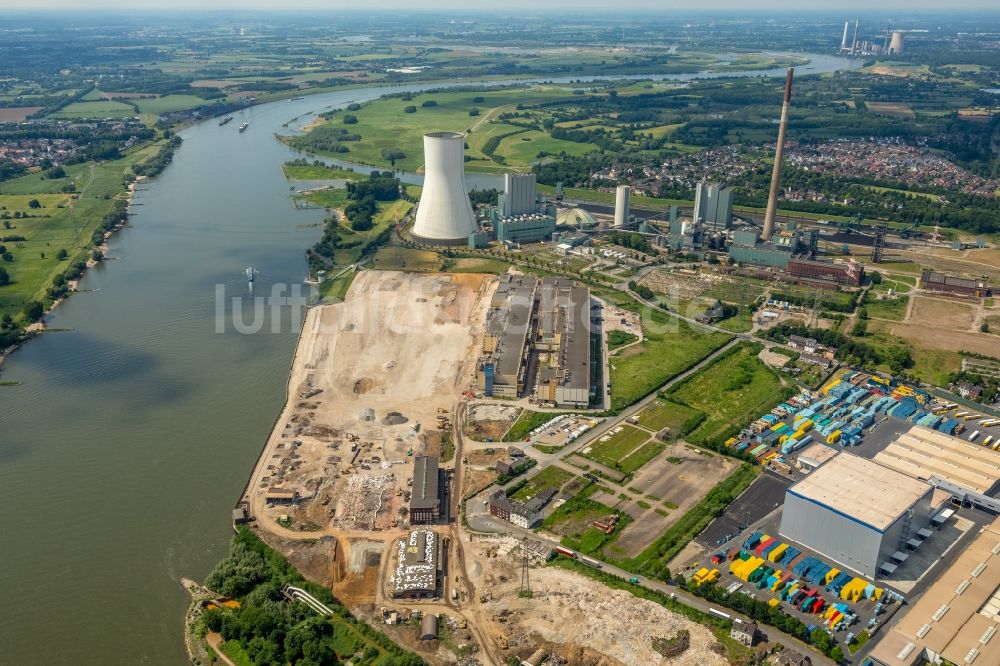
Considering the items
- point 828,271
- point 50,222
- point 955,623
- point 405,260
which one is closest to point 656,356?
point 828,271

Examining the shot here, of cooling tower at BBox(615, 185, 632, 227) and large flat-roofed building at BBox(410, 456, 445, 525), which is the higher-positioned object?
cooling tower at BBox(615, 185, 632, 227)

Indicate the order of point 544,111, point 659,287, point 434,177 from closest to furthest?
point 659,287 → point 434,177 → point 544,111

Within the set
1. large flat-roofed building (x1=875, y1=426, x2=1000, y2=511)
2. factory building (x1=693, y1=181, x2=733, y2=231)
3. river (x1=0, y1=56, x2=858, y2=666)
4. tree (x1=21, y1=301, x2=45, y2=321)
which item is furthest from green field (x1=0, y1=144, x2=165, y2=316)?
large flat-roofed building (x1=875, y1=426, x2=1000, y2=511)

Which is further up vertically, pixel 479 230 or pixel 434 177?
pixel 434 177

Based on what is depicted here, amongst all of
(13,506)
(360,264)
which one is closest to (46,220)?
(360,264)

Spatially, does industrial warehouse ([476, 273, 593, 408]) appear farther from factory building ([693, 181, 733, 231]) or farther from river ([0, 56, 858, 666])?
factory building ([693, 181, 733, 231])

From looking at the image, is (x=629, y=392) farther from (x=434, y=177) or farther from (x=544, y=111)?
(x=544, y=111)

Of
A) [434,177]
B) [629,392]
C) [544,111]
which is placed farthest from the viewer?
[544,111]
